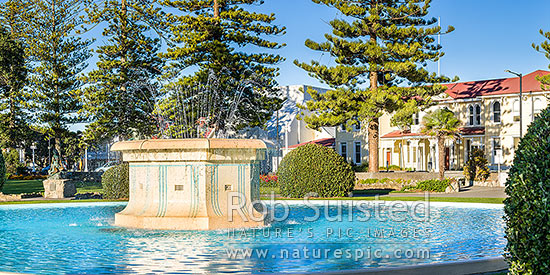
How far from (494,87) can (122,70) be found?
95.2 ft

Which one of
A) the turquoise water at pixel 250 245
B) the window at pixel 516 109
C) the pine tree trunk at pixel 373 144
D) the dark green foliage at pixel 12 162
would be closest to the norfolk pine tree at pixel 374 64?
the pine tree trunk at pixel 373 144

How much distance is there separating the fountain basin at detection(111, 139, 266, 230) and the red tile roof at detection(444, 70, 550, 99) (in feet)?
121

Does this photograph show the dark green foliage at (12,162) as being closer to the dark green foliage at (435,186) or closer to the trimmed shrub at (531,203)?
the dark green foliage at (435,186)

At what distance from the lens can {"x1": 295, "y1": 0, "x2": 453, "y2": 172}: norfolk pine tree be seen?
118 feet

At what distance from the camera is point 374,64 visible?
120 feet

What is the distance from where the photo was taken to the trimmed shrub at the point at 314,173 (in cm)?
2148

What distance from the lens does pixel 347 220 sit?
14.2 m

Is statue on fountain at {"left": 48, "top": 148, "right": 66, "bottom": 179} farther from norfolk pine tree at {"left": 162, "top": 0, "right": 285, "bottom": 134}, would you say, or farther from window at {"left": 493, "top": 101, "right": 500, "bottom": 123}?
window at {"left": 493, "top": 101, "right": 500, "bottom": 123}

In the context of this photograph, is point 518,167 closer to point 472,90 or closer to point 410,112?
point 410,112

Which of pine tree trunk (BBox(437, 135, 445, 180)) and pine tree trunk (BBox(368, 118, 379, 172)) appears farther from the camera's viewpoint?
pine tree trunk (BBox(368, 118, 379, 172))

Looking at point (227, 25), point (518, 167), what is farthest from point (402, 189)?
point (518, 167)

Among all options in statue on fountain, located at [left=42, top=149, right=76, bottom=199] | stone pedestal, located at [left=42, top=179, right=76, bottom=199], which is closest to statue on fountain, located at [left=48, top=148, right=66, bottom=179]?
statue on fountain, located at [left=42, top=149, right=76, bottom=199]

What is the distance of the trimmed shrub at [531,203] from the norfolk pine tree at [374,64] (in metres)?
29.6

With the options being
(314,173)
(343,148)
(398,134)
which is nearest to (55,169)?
(314,173)
